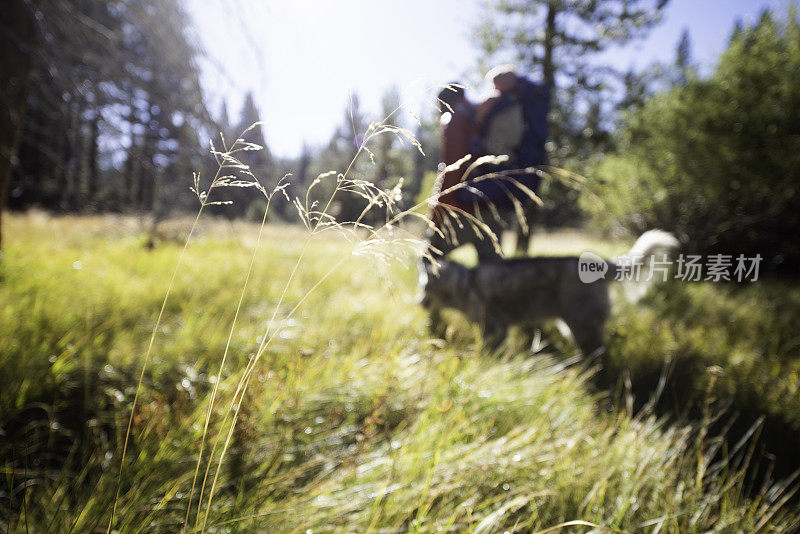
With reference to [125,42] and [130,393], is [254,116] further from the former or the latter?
[125,42]

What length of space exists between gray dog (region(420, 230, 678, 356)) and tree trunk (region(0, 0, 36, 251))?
3.21 m

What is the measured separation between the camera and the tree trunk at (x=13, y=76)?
8.42 feet

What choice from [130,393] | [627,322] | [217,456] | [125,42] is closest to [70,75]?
[125,42]

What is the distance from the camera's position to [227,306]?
2953 mm

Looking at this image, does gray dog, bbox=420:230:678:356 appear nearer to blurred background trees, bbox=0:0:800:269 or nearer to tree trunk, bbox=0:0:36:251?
blurred background trees, bbox=0:0:800:269

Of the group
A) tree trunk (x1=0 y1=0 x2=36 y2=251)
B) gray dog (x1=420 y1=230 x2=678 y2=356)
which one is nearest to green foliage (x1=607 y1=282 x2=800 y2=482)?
gray dog (x1=420 y1=230 x2=678 y2=356)

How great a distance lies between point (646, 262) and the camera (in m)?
2.53

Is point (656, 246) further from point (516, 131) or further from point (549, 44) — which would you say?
point (549, 44)

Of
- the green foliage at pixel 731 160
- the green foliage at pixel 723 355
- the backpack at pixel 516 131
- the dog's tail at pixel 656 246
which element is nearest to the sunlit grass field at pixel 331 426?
the green foliage at pixel 723 355

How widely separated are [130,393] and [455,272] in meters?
2.17

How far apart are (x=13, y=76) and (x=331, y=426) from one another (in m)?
3.35

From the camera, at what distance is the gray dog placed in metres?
2.74

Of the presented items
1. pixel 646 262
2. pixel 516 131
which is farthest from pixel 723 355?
pixel 516 131

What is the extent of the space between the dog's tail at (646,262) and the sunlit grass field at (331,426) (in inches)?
22.9
